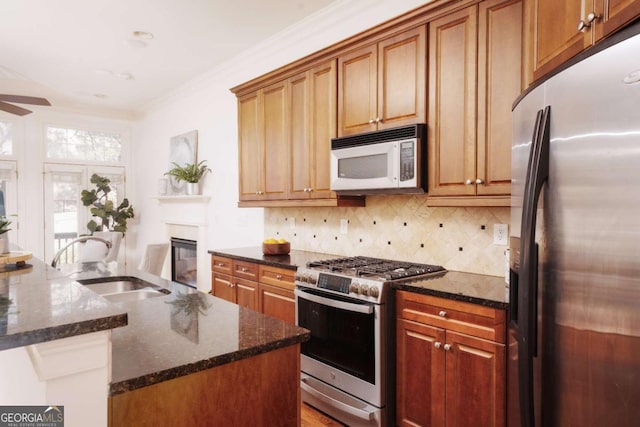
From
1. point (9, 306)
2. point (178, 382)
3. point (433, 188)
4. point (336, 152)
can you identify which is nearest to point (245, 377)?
point (178, 382)

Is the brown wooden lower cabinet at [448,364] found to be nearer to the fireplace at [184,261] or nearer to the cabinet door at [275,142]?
the cabinet door at [275,142]

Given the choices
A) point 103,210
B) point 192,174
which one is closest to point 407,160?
point 192,174

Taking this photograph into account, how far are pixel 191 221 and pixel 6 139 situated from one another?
3.06 metres

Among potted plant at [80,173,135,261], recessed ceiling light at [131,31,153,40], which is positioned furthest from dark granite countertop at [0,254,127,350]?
potted plant at [80,173,135,261]

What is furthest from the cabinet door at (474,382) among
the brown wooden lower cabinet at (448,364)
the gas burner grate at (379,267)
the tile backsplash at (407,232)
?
the tile backsplash at (407,232)

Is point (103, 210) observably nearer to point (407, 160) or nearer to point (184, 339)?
point (407, 160)

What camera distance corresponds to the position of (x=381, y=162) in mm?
2641

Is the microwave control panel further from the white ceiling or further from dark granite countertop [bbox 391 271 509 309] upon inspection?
the white ceiling

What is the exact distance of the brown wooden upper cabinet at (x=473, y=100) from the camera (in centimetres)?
207

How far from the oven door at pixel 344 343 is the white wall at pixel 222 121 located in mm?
1797

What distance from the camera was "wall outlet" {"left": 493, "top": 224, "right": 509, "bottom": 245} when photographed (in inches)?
92.4

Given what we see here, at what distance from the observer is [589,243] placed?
2.99 feet

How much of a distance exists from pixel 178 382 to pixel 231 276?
253 centimetres

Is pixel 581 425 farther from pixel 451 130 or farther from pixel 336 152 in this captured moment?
pixel 336 152
